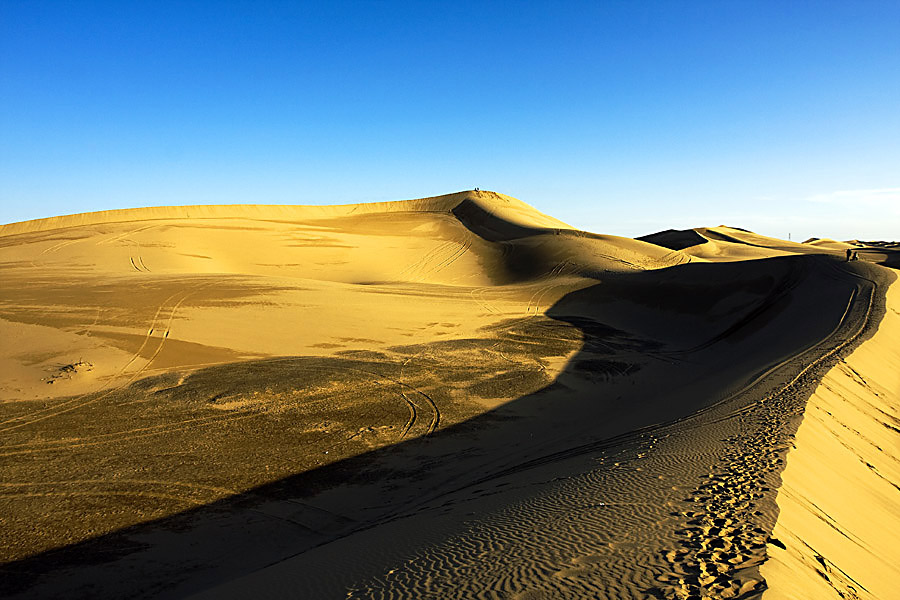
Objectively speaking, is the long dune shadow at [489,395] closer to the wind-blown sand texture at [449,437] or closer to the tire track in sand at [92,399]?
the wind-blown sand texture at [449,437]

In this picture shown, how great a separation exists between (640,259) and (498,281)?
11779 mm

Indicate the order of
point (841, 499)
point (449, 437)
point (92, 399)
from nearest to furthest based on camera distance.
Result: point (841, 499) < point (449, 437) < point (92, 399)

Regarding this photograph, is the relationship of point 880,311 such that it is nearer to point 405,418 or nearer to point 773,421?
point 773,421

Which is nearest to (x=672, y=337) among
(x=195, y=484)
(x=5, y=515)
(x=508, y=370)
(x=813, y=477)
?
(x=508, y=370)

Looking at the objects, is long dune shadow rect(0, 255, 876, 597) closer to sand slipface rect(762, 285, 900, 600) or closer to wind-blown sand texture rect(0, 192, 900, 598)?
wind-blown sand texture rect(0, 192, 900, 598)

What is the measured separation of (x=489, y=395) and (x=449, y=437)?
3334 mm

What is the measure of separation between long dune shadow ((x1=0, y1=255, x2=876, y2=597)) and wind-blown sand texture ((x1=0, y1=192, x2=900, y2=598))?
0.08 m

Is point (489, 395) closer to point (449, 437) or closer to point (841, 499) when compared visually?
point (449, 437)

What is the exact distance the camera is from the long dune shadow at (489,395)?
8.13 m

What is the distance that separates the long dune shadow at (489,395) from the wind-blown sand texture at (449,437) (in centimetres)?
8

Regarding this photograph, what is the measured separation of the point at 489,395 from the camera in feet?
52.5

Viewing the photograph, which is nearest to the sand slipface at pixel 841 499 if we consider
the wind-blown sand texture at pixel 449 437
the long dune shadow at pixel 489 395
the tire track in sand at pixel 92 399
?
the wind-blown sand texture at pixel 449 437

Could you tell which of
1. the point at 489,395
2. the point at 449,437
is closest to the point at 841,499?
the point at 449,437

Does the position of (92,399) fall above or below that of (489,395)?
above
